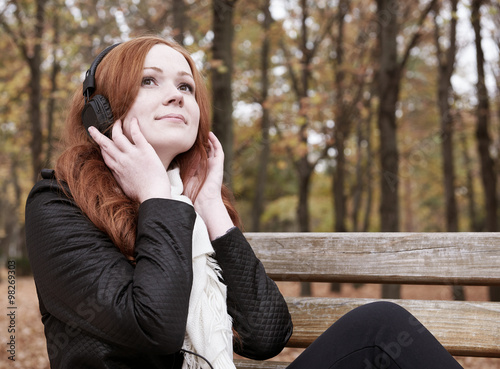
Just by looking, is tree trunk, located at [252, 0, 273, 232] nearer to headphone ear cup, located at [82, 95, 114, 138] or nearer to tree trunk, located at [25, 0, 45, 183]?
tree trunk, located at [25, 0, 45, 183]

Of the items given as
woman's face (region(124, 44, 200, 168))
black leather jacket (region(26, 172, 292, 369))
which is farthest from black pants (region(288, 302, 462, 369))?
woman's face (region(124, 44, 200, 168))

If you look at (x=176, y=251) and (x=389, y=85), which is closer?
(x=176, y=251)

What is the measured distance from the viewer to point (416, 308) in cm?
211

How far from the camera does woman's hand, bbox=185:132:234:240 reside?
6.46 feet

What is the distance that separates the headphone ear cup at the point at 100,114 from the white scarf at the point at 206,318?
1.63 ft

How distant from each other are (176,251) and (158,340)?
0.89 feet

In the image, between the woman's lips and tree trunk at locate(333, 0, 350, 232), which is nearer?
the woman's lips

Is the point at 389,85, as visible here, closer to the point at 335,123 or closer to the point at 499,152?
the point at 335,123

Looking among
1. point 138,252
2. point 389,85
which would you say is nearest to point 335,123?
point 389,85

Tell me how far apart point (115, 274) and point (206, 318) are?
1.19 ft

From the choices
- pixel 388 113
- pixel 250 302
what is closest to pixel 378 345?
pixel 250 302

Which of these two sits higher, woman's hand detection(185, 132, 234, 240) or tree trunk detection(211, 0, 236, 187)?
tree trunk detection(211, 0, 236, 187)

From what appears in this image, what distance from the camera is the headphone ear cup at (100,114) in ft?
6.04

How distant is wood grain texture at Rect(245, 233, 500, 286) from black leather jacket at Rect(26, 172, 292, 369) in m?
0.68
